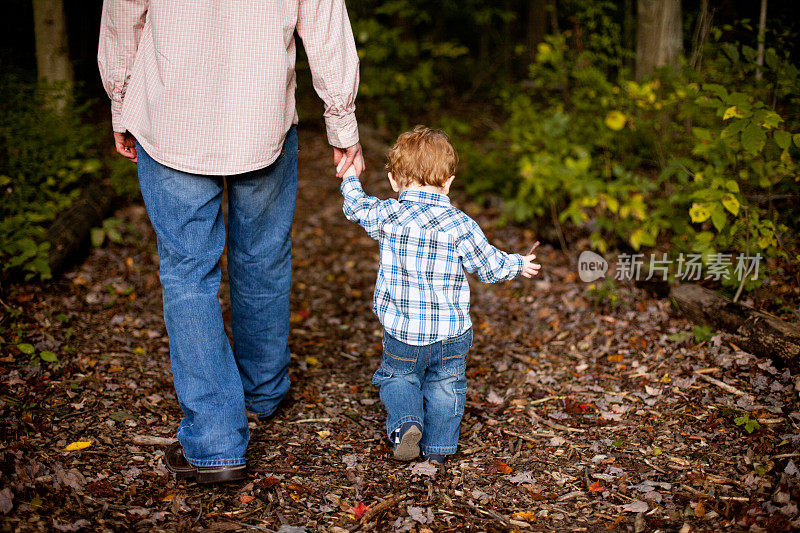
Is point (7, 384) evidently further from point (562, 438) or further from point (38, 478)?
point (562, 438)

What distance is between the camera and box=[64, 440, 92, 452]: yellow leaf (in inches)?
113

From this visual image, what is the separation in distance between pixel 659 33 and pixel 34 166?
5.26m

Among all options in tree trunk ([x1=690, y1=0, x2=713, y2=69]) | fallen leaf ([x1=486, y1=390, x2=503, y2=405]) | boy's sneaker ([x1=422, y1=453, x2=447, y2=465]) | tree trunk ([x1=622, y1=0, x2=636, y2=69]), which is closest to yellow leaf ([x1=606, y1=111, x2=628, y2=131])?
tree trunk ([x1=690, y1=0, x2=713, y2=69])

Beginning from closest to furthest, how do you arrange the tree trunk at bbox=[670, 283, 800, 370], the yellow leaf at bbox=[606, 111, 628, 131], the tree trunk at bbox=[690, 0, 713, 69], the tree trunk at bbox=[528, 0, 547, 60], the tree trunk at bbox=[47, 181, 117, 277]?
the tree trunk at bbox=[670, 283, 800, 370] < the tree trunk at bbox=[47, 181, 117, 277] < the tree trunk at bbox=[690, 0, 713, 69] < the yellow leaf at bbox=[606, 111, 628, 131] < the tree trunk at bbox=[528, 0, 547, 60]

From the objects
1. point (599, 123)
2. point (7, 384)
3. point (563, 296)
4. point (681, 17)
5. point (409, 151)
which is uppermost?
point (681, 17)

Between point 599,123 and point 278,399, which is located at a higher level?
point 599,123

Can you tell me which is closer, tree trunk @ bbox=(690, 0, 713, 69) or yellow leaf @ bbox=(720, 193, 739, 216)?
yellow leaf @ bbox=(720, 193, 739, 216)

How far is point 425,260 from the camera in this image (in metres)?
2.74

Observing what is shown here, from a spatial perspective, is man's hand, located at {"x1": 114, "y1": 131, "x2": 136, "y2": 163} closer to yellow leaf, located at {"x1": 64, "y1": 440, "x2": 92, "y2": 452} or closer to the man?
the man

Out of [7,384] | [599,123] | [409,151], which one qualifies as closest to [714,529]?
[409,151]

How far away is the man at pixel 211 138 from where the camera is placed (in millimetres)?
2404

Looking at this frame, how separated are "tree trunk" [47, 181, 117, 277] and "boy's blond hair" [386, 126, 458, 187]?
3.01 meters

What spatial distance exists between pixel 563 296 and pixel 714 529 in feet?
8.16

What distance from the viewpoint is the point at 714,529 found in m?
2.46
